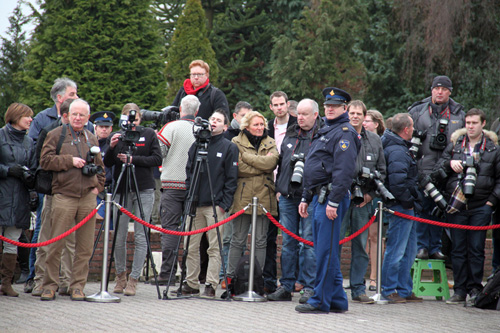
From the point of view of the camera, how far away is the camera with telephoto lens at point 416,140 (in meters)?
9.35

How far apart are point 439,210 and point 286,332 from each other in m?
3.62

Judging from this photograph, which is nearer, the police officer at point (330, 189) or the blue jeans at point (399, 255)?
the police officer at point (330, 189)

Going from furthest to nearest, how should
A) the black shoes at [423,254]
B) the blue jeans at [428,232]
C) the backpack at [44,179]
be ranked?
the black shoes at [423,254], the blue jeans at [428,232], the backpack at [44,179]

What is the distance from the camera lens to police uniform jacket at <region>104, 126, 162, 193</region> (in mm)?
8648

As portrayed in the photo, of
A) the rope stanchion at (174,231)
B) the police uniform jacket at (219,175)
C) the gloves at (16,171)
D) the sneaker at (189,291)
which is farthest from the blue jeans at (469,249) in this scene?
the gloves at (16,171)

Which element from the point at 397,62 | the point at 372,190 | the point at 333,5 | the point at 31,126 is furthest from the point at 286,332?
the point at 333,5

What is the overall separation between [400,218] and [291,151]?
1663mm

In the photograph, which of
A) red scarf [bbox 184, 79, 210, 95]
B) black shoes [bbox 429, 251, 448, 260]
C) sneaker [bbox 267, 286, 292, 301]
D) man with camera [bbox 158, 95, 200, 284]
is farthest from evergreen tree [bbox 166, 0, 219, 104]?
sneaker [bbox 267, 286, 292, 301]

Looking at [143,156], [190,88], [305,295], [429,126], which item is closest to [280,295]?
[305,295]

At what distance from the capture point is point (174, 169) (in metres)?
9.06

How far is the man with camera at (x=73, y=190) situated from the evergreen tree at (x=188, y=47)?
17899 mm

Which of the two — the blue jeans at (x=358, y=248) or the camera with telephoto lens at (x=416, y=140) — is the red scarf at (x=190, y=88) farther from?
the camera with telephoto lens at (x=416, y=140)

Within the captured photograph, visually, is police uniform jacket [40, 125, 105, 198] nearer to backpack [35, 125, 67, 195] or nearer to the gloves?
backpack [35, 125, 67, 195]

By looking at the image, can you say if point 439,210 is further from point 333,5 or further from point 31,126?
point 333,5
